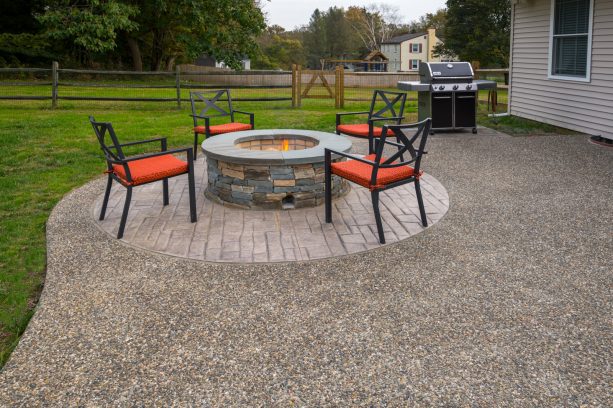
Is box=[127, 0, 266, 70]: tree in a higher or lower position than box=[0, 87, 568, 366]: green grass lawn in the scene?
higher

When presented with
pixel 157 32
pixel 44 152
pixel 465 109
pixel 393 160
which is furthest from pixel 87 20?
pixel 393 160

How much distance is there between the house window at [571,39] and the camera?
9.16m

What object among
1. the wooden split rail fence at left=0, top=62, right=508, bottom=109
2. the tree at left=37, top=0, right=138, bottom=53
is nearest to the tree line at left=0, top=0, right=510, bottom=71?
the tree at left=37, top=0, right=138, bottom=53

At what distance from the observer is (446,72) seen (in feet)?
31.9

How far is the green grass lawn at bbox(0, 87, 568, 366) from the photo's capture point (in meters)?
3.76

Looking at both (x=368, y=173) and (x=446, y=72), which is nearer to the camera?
(x=368, y=173)

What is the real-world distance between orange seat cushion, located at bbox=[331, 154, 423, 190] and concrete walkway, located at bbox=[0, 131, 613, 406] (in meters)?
0.49

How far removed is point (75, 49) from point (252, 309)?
2510cm

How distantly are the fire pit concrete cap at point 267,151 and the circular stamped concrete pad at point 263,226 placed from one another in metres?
0.48

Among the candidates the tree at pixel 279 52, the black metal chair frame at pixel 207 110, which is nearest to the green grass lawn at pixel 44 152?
the black metal chair frame at pixel 207 110

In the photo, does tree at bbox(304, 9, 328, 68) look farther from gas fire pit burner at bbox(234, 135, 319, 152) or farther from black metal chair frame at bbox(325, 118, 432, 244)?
black metal chair frame at bbox(325, 118, 432, 244)

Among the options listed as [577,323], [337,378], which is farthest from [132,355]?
[577,323]

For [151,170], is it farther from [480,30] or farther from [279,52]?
[279,52]

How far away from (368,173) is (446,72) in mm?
5838
